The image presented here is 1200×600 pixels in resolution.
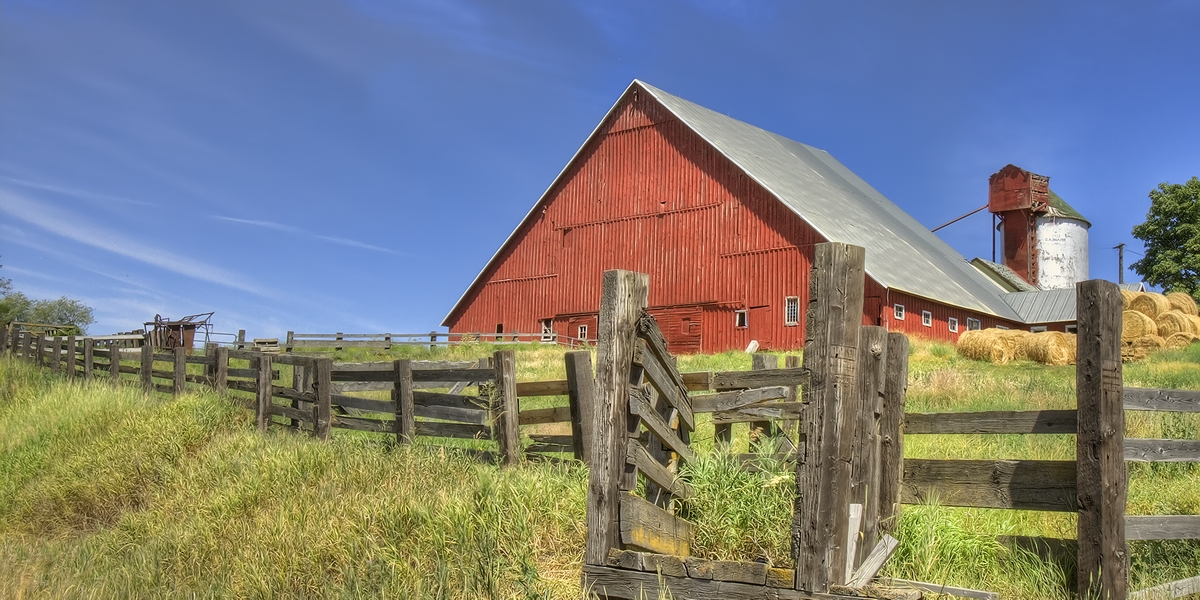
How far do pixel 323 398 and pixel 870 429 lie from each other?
7374 millimetres

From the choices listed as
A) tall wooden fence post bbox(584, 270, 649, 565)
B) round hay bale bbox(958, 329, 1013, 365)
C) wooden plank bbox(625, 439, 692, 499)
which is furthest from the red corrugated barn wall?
tall wooden fence post bbox(584, 270, 649, 565)

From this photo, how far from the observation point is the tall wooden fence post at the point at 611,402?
5945mm

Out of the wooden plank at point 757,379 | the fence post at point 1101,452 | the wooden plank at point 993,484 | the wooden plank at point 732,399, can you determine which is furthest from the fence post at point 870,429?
the wooden plank at point 757,379

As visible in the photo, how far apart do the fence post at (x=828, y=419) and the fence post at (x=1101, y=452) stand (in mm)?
1861

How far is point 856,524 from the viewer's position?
5652 mm

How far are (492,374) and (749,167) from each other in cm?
2333

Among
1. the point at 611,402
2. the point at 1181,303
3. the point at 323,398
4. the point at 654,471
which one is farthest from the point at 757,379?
the point at 1181,303

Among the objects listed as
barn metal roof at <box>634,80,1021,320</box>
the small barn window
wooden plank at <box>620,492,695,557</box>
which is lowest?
wooden plank at <box>620,492,695,557</box>

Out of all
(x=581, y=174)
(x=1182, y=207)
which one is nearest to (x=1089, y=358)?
(x=581, y=174)

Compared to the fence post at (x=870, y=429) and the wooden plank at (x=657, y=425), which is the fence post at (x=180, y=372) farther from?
the fence post at (x=870, y=429)

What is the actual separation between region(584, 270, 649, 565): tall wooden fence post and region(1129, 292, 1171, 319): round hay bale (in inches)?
1034

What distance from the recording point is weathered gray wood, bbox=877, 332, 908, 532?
670 centimetres

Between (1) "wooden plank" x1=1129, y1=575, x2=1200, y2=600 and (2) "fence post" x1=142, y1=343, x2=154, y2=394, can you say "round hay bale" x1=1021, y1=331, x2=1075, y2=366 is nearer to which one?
(1) "wooden plank" x1=1129, y1=575, x2=1200, y2=600

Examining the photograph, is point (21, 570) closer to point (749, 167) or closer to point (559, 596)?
point (559, 596)
